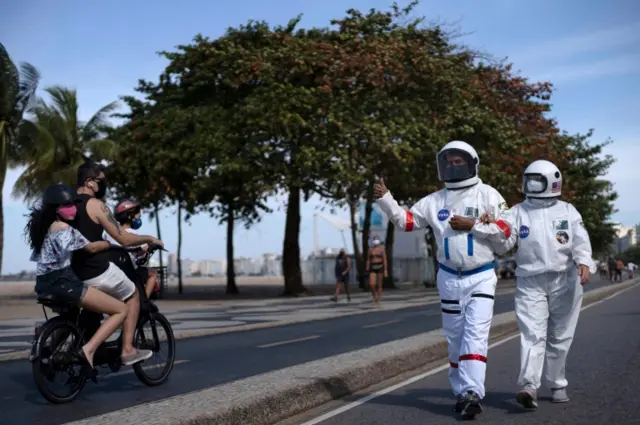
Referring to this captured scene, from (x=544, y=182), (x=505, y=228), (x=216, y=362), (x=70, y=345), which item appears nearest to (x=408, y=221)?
(x=505, y=228)

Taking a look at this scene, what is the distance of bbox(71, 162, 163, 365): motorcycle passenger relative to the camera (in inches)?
308

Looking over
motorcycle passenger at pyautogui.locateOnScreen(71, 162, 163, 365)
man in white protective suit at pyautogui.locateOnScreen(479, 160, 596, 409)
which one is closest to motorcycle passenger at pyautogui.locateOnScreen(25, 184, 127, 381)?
motorcycle passenger at pyautogui.locateOnScreen(71, 162, 163, 365)

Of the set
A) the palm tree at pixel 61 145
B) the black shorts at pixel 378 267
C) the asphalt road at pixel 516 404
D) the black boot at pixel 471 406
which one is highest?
the palm tree at pixel 61 145

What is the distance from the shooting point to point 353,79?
30.3m

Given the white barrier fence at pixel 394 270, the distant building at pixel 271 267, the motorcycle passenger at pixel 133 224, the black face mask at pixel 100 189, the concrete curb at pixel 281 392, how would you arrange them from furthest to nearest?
the distant building at pixel 271 267 → the white barrier fence at pixel 394 270 → the motorcycle passenger at pixel 133 224 → the black face mask at pixel 100 189 → the concrete curb at pixel 281 392

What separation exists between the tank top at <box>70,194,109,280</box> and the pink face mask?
11cm

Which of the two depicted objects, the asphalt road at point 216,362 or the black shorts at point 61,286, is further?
the asphalt road at point 216,362

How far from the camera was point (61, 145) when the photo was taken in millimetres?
37906

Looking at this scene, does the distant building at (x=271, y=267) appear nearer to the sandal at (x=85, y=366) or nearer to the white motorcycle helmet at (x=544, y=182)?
the sandal at (x=85, y=366)

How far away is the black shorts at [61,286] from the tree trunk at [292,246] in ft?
87.8

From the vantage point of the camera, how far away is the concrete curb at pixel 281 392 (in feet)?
20.7

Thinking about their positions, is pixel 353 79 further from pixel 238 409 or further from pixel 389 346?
pixel 238 409

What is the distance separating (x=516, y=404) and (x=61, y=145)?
3297 cm

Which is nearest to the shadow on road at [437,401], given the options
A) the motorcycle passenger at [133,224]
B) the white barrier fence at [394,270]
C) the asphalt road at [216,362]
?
the asphalt road at [216,362]
